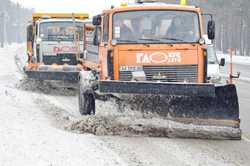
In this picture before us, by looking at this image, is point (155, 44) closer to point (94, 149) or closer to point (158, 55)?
point (158, 55)

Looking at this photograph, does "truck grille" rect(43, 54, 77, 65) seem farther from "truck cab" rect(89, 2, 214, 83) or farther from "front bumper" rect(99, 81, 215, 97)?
"front bumper" rect(99, 81, 215, 97)

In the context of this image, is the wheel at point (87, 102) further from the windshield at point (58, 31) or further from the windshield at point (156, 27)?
the windshield at point (58, 31)

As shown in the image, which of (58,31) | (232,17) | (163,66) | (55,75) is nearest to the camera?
(163,66)

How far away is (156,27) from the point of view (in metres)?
11.0

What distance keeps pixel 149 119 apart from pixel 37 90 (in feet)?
25.8

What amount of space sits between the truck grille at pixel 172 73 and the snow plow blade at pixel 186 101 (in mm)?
379

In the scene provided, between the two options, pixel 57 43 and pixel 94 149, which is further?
pixel 57 43

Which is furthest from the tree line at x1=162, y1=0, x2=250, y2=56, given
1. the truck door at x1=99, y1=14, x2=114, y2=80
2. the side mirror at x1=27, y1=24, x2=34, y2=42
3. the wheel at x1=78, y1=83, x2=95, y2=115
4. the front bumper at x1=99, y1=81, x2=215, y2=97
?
the front bumper at x1=99, y1=81, x2=215, y2=97

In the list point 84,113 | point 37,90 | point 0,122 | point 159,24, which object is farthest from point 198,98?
point 37,90

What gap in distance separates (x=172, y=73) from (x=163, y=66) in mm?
207

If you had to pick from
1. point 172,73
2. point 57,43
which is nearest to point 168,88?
point 172,73

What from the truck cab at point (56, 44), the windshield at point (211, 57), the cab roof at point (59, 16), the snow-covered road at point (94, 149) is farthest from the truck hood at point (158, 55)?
the cab roof at point (59, 16)

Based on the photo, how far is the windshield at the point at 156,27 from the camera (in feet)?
35.7

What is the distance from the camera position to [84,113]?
11.9 metres
